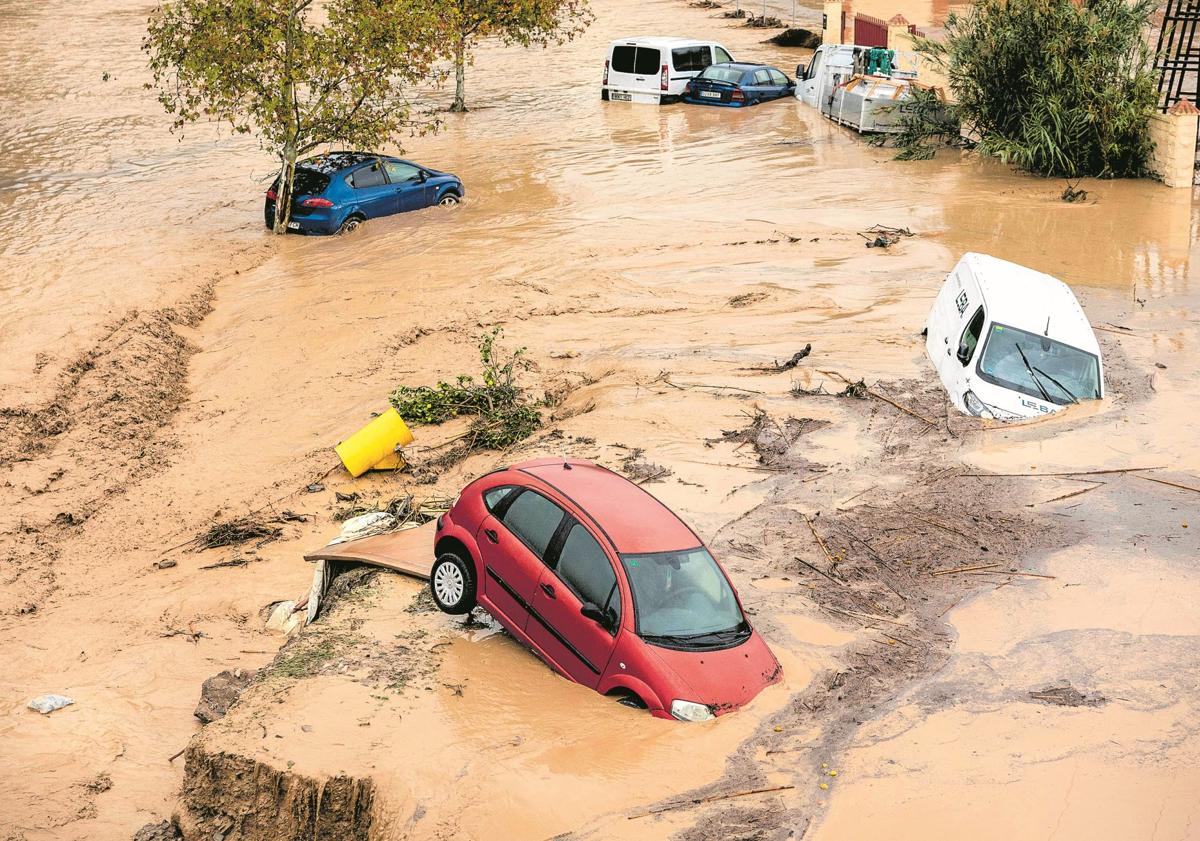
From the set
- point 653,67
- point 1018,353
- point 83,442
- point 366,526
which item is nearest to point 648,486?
point 366,526

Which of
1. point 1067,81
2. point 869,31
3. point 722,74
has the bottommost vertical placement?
point 722,74

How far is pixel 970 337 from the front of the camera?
13.5 metres

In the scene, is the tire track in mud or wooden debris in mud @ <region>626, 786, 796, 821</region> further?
the tire track in mud

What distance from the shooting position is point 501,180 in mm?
26172

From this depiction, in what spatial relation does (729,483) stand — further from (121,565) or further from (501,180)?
(501,180)

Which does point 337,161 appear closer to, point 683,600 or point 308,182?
point 308,182

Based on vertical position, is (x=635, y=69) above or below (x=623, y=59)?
below

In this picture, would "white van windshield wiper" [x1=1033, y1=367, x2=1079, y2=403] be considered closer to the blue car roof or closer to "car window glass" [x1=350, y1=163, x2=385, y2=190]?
"car window glass" [x1=350, y1=163, x2=385, y2=190]

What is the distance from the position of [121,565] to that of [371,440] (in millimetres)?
2718

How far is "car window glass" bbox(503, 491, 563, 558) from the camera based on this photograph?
8.54 meters

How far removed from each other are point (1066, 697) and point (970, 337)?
5.99 meters

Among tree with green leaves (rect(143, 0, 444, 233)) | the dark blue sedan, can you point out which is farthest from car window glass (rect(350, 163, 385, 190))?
the dark blue sedan

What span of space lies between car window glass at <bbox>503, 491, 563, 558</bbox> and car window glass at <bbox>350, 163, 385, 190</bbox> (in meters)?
14.6

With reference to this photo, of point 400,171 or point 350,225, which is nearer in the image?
point 350,225
